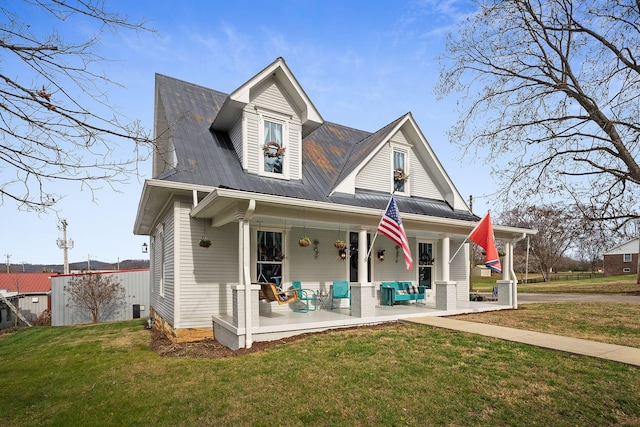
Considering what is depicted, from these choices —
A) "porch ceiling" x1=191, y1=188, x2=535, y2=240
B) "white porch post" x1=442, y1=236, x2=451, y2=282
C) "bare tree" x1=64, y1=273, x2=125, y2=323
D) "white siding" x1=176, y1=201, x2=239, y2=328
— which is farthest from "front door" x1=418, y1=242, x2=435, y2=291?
"bare tree" x1=64, y1=273, x2=125, y2=323

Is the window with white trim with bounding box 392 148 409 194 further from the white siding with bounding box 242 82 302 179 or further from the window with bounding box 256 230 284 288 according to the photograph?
the window with bounding box 256 230 284 288

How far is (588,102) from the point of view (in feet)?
34.1

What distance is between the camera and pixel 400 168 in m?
13.3

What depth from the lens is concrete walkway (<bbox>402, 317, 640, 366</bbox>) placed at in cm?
623

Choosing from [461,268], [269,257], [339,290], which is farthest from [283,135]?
[461,268]

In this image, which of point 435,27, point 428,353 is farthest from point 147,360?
point 435,27

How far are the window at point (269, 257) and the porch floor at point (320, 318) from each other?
89cm

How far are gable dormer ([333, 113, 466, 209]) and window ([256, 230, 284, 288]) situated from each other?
7.94 feet

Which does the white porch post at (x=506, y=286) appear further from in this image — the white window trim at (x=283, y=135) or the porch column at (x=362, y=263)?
the white window trim at (x=283, y=135)

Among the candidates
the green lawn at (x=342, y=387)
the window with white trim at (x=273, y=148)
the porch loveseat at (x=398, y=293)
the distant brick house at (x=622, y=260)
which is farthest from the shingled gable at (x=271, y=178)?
the distant brick house at (x=622, y=260)

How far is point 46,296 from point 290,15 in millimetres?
25723

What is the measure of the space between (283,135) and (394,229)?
4.39 m

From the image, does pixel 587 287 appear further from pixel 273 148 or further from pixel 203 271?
pixel 203 271

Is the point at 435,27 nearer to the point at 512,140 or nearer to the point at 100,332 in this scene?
the point at 512,140
